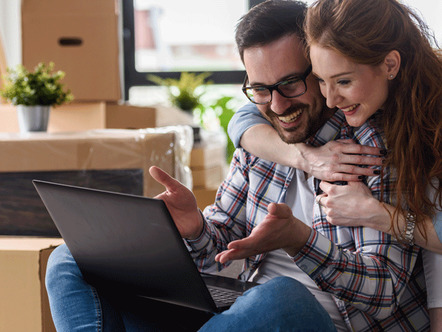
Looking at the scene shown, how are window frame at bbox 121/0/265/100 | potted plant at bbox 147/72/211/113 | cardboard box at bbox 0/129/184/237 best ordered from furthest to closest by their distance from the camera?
window frame at bbox 121/0/265/100, potted plant at bbox 147/72/211/113, cardboard box at bbox 0/129/184/237

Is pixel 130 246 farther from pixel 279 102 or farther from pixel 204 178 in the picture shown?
pixel 204 178

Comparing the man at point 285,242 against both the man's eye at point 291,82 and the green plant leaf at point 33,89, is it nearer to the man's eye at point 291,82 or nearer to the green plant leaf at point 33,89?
the man's eye at point 291,82

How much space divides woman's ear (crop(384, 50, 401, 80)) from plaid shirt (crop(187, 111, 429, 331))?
0.12 meters

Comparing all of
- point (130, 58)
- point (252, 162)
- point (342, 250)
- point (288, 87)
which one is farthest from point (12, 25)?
point (342, 250)

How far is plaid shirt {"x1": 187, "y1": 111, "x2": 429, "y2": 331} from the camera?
39.4 inches

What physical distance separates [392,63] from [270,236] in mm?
386

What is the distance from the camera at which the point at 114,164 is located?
5.32 feet

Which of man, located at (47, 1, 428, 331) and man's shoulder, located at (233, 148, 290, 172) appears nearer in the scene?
man, located at (47, 1, 428, 331)

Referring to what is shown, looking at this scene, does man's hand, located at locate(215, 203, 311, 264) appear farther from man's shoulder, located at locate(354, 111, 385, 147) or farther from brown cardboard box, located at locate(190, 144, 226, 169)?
brown cardboard box, located at locate(190, 144, 226, 169)

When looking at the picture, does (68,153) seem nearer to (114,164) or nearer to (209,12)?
(114,164)

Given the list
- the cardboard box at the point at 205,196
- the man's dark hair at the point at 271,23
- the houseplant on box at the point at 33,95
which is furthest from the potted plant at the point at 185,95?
the man's dark hair at the point at 271,23

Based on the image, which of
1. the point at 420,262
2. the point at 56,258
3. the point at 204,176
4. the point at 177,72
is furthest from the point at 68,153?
the point at 177,72

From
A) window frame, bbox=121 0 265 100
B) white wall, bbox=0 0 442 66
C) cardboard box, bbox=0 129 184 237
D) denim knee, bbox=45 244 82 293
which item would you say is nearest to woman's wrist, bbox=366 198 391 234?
denim knee, bbox=45 244 82 293

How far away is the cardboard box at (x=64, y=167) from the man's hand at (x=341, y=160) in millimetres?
591
